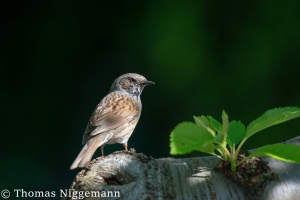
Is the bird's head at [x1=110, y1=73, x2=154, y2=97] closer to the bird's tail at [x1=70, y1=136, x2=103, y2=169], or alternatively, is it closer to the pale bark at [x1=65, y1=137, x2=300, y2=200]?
the bird's tail at [x1=70, y1=136, x2=103, y2=169]

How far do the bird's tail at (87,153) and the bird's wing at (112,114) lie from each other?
73 mm

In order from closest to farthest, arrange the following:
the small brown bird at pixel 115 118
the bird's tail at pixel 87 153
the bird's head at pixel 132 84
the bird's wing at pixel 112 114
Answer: the bird's tail at pixel 87 153
the small brown bird at pixel 115 118
the bird's wing at pixel 112 114
the bird's head at pixel 132 84

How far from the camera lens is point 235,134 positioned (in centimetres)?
202

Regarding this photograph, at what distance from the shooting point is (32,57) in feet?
19.7

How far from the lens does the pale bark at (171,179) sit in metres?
1.89

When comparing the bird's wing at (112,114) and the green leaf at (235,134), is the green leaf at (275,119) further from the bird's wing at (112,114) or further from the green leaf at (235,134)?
the bird's wing at (112,114)

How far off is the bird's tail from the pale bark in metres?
0.85

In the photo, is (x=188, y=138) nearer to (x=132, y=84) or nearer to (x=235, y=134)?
(x=235, y=134)

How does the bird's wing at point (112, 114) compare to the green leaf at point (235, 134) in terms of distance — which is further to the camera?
the bird's wing at point (112, 114)

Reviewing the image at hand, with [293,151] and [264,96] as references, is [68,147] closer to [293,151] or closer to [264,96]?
[264,96]

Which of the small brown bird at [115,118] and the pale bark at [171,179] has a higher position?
the small brown bird at [115,118]

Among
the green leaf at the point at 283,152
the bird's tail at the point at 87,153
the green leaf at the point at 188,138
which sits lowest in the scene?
the green leaf at the point at 283,152

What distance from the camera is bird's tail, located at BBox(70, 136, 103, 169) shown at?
3010 millimetres

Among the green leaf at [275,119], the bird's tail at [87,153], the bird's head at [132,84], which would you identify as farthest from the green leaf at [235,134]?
the bird's head at [132,84]
